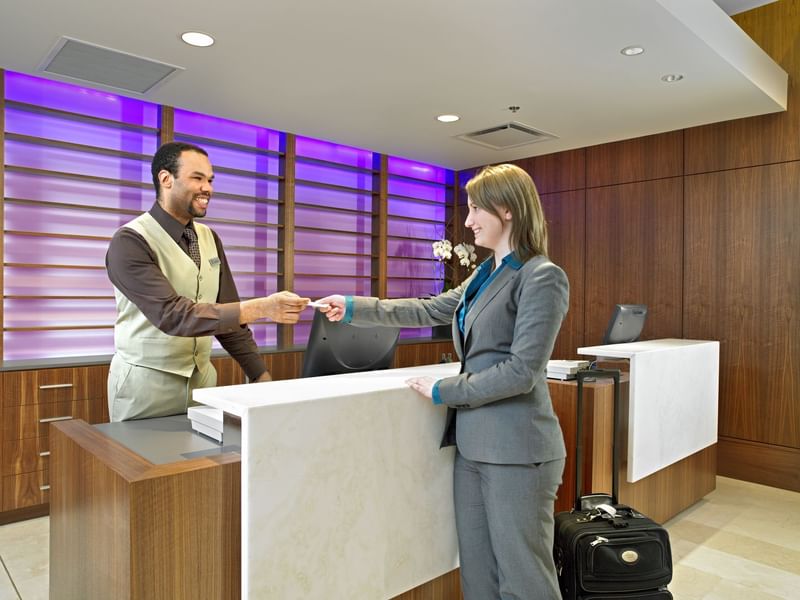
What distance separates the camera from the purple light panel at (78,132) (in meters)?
3.72

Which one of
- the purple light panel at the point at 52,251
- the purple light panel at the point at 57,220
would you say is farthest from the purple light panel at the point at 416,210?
the purple light panel at the point at 52,251

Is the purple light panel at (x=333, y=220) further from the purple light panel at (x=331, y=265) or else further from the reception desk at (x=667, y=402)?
the reception desk at (x=667, y=402)

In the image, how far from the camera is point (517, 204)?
165 centimetres

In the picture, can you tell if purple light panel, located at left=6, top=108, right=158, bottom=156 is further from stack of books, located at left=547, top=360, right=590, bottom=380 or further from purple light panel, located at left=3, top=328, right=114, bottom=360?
stack of books, located at left=547, top=360, right=590, bottom=380

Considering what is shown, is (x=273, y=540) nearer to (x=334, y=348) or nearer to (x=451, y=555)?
(x=451, y=555)

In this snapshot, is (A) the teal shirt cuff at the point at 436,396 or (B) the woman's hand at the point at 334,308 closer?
(A) the teal shirt cuff at the point at 436,396

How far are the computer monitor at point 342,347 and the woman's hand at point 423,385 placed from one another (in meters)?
0.81

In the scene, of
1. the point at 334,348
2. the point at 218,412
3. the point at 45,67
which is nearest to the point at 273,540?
the point at 218,412

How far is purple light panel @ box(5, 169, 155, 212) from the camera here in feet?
12.2

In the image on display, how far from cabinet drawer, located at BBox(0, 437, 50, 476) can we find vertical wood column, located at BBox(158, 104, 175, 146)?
2.13 meters

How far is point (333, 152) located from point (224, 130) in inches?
41.8

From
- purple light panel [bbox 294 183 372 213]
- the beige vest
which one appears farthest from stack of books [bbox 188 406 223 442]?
purple light panel [bbox 294 183 372 213]

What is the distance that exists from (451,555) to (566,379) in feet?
3.86

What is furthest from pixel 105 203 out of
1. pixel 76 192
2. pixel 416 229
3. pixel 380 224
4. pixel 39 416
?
pixel 416 229
